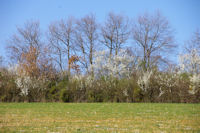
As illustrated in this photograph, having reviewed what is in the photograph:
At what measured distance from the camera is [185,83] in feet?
69.3

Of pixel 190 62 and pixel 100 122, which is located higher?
pixel 190 62

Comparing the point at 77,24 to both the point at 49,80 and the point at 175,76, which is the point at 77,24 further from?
the point at 175,76

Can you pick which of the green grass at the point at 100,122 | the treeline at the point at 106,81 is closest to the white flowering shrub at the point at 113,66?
the treeline at the point at 106,81

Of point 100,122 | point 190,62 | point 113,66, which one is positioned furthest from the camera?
point 113,66

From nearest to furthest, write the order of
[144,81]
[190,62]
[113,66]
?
[144,81] < [190,62] < [113,66]

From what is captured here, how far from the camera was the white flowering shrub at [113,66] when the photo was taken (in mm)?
26109

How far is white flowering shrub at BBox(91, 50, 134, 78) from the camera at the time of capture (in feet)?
85.7

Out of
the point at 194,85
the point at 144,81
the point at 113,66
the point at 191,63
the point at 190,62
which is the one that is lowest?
the point at 194,85

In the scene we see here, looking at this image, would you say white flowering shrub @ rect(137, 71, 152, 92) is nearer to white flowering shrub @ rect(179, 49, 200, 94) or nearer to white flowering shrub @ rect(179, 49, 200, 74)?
white flowering shrub @ rect(179, 49, 200, 94)

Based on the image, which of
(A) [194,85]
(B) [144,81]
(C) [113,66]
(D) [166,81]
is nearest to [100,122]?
(B) [144,81]

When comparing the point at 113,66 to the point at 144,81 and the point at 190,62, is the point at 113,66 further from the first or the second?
the point at 190,62

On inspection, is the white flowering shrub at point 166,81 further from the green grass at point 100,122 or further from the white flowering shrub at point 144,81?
the green grass at point 100,122

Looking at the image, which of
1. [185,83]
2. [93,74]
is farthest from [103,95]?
[185,83]

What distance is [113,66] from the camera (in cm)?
2650
